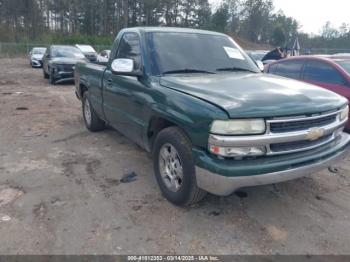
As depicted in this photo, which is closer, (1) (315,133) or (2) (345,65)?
(1) (315,133)

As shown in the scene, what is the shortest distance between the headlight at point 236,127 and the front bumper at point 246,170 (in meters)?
0.25

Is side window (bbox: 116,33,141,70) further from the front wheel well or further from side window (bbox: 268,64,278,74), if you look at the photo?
side window (bbox: 268,64,278,74)

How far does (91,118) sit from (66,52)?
368 inches

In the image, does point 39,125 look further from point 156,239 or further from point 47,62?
point 47,62

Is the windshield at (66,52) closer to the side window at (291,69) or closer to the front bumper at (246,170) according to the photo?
the side window at (291,69)

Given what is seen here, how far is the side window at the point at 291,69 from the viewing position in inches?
276

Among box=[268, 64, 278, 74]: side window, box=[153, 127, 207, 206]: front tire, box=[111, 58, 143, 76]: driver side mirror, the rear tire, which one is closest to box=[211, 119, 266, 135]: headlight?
box=[153, 127, 207, 206]: front tire

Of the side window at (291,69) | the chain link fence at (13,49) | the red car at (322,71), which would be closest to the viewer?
the red car at (322,71)

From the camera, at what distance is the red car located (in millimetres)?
6043

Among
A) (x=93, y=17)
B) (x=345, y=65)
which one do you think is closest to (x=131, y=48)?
(x=345, y=65)

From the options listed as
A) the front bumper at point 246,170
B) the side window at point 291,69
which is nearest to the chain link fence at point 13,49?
the side window at point 291,69

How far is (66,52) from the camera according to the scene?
14.5 metres

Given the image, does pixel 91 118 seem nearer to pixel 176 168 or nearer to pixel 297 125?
pixel 176 168

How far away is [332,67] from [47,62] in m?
11.8
